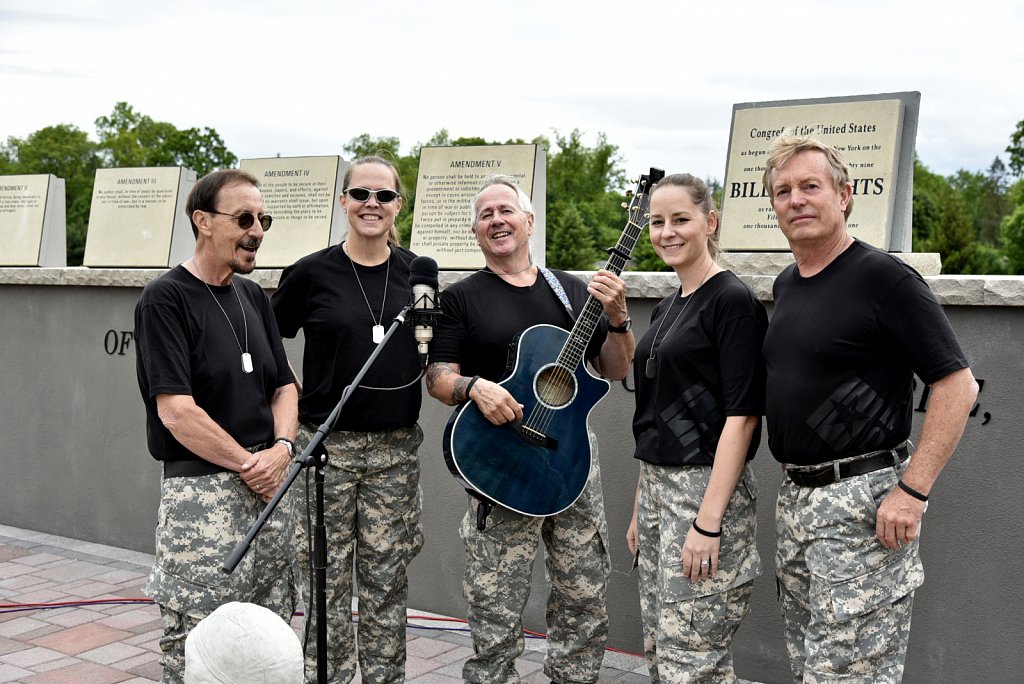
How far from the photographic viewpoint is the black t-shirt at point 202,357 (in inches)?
134

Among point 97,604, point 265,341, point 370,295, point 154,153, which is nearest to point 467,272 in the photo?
point 370,295

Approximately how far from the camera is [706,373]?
3.42 metres

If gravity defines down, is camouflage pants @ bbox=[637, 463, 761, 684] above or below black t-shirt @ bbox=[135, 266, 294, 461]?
below

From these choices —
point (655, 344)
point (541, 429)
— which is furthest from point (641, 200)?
point (541, 429)

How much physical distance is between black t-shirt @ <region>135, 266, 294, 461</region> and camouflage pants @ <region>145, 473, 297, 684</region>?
0.44 feet

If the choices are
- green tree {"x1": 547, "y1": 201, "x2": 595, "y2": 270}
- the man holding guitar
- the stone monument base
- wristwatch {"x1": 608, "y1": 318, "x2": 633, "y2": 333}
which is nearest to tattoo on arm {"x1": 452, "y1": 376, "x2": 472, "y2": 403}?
the man holding guitar

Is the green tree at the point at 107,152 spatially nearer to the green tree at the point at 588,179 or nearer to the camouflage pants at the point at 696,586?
the green tree at the point at 588,179

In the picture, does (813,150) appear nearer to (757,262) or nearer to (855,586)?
(855,586)

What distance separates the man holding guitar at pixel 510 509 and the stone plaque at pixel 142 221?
401 cm

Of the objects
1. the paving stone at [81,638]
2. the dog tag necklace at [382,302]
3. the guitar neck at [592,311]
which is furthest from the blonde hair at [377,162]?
the paving stone at [81,638]

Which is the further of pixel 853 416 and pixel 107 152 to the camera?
pixel 107 152

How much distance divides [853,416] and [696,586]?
2.54 feet

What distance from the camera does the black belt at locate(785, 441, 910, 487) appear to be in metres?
3.06

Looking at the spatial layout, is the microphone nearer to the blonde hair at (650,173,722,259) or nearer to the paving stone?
the blonde hair at (650,173,722,259)
